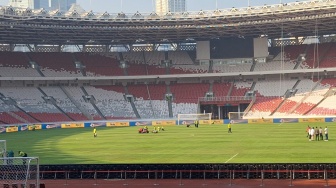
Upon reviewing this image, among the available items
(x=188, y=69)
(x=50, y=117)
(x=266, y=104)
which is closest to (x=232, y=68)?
(x=188, y=69)

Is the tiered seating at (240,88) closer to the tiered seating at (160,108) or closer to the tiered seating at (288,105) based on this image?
the tiered seating at (288,105)

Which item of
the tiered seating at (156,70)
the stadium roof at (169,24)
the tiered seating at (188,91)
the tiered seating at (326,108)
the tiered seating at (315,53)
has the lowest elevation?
the tiered seating at (326,108)

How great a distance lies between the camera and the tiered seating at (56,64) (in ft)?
310

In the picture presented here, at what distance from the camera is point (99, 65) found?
9838cm

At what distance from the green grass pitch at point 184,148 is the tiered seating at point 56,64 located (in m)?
36.0

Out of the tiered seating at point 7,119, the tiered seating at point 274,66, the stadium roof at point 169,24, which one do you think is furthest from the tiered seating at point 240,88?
the tiered seating at point 7,119

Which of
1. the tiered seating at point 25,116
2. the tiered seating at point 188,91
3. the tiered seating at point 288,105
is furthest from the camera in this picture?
the tiered seating at point 188,91

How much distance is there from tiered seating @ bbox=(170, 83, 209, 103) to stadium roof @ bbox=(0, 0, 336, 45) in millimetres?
8656

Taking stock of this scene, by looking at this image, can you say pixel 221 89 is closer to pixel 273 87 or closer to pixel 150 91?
pixel 273 87

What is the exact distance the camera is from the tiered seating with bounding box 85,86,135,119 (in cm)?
8900

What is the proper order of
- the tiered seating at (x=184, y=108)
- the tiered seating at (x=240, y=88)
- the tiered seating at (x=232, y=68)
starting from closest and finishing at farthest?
the tiered seating at (x=184, y=108), the tiered seating at (x=240, y=88), the tiered seating at (x=232, y=68)

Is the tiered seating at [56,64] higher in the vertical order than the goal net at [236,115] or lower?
higher

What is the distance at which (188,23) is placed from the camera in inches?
3221

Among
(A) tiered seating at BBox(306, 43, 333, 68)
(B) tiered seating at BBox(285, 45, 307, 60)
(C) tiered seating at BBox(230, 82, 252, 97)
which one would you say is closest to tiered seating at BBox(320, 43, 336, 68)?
(A) tiered seating at BBox(306, 43, 333, 68)
